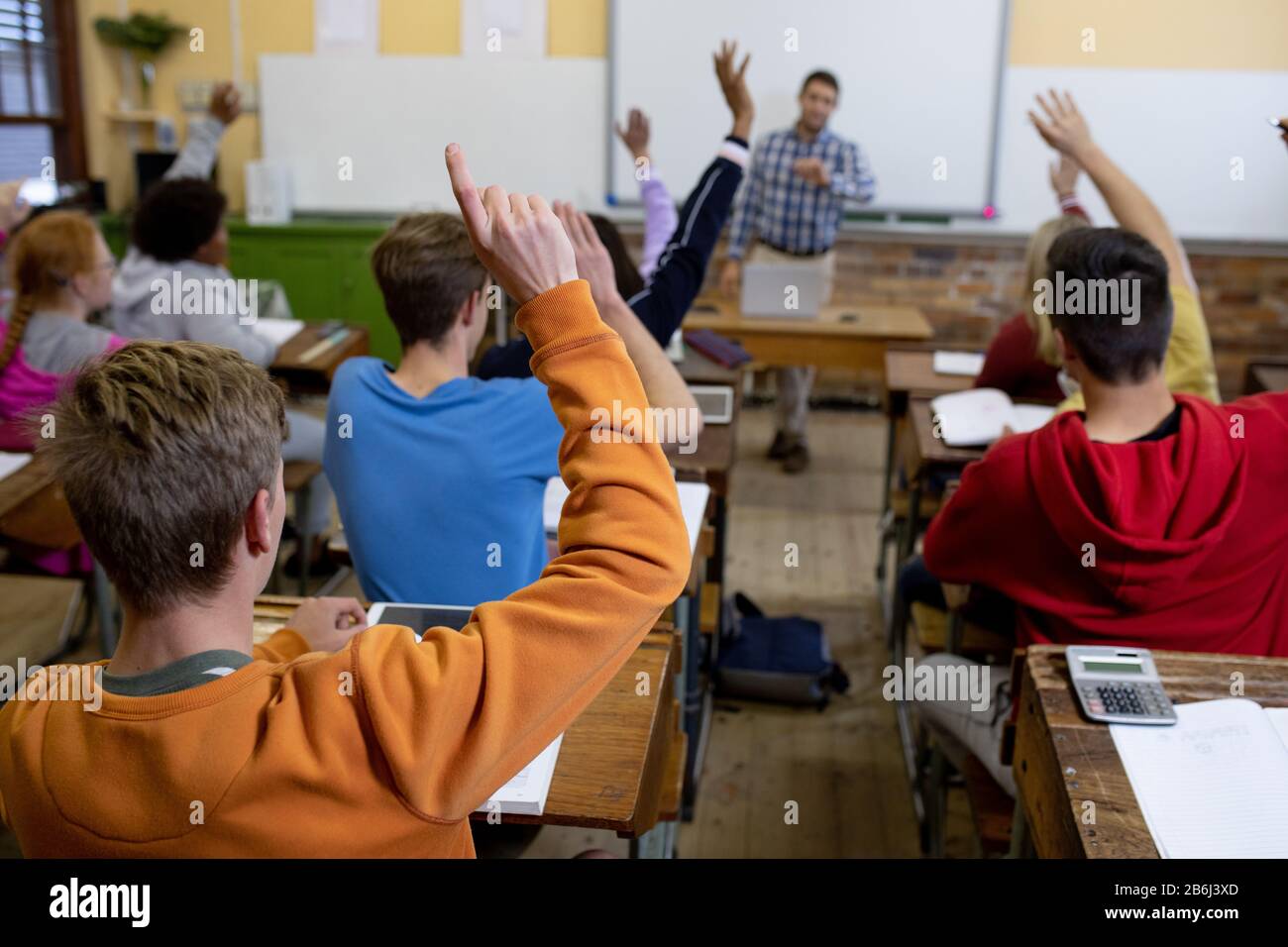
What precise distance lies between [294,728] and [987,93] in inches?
215

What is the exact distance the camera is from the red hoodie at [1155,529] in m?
1.66

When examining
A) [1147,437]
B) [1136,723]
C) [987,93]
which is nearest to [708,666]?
[1147,437]

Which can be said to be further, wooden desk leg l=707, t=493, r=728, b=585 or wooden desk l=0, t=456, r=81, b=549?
wooden desk leg l=707, t=493, r=728, b=585

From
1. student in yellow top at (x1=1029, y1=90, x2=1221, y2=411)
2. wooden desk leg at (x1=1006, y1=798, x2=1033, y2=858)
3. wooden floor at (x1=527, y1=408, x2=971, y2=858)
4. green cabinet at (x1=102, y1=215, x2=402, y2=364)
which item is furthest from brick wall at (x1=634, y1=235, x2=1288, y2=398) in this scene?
wooden desk leg at (x1=1006, y1=798, x2=1033, y2=858)

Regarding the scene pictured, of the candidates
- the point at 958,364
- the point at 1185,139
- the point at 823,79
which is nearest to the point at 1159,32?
the point at 1185,139

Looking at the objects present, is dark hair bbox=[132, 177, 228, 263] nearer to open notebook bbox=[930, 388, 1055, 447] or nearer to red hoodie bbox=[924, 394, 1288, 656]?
open notebook bbox=[930, 388, 1055, 447]

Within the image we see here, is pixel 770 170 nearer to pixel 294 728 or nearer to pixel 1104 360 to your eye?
pixel 1104 360

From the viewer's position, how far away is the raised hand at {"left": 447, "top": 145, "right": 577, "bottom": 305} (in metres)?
0.90

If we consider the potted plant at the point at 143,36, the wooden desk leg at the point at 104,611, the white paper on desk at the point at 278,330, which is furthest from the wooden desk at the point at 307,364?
the potted plant at the point at 143,36

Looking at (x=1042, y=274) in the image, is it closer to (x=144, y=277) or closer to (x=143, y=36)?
(x=144, y=277)

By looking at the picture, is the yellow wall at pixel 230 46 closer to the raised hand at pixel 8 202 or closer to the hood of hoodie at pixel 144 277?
the hood of hoodie at pixel 144 277

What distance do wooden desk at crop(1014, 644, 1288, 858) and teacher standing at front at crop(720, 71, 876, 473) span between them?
370 centimetres
